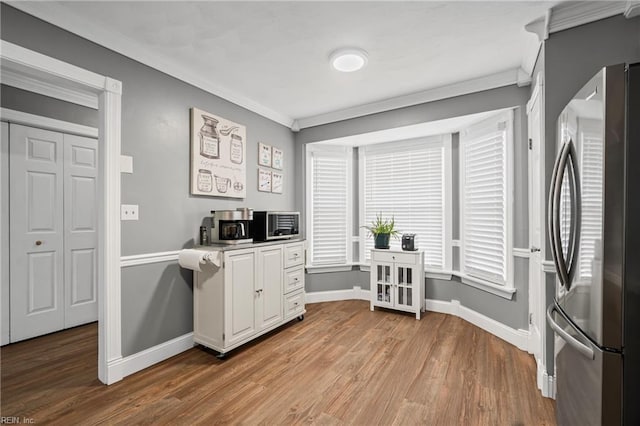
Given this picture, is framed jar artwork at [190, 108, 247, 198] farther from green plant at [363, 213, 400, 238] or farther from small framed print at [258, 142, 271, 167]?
green plant at [363, 213, 400, 238]

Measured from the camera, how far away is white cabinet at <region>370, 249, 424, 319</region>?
351 centimetres

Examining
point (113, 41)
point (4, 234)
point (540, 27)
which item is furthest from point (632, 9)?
point (4, 234)

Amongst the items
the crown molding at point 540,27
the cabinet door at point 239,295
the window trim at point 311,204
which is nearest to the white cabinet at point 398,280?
the window trim at point 311,204

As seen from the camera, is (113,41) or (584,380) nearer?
(584,380)

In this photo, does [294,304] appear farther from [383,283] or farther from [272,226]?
[383,283]

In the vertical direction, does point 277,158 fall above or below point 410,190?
above

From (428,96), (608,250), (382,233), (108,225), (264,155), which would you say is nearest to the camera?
(608,250)

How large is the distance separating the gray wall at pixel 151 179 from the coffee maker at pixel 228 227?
188 millimetres

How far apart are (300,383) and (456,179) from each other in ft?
9.36

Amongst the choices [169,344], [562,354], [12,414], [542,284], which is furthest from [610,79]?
[12,414]

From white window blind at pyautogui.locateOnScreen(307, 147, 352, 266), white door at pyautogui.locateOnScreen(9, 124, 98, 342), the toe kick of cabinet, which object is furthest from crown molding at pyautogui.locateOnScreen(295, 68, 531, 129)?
white door at pyautogui.locateOnScreen(9, 124, 98, 342)

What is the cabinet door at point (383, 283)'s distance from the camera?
3.66 m

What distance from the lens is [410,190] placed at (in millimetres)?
3982

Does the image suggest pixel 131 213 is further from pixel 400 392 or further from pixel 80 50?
pixel 400 392
